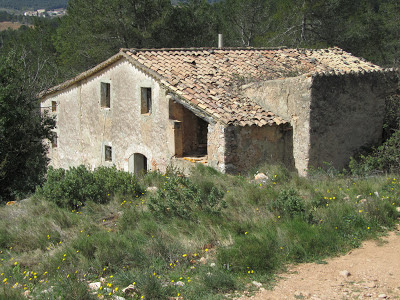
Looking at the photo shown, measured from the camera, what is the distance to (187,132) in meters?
12.2

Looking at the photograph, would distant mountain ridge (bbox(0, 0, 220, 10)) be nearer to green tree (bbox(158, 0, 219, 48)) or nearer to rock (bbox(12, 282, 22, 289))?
green tree (bbox(158, 0, 219, 48))

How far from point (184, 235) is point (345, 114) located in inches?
280

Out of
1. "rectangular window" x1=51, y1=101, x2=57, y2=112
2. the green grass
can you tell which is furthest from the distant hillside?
the green grass

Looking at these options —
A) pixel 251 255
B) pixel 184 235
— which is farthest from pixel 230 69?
pixel 251 255

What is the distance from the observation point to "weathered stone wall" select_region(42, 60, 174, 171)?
12.2 metres

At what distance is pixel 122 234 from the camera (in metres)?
6.68

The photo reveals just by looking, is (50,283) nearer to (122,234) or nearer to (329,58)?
(122,234)

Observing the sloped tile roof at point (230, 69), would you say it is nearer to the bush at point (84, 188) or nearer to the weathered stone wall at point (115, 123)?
the weathered stone wall at point (115, 123)

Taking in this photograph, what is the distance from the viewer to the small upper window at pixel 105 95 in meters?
14.3

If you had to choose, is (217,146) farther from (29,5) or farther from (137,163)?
(29,5)

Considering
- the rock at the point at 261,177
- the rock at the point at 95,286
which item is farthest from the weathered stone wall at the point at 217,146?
the rock at the point at 95,286

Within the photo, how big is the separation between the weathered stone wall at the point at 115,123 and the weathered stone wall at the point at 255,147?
6.41 feet

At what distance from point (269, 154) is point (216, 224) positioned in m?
5.14

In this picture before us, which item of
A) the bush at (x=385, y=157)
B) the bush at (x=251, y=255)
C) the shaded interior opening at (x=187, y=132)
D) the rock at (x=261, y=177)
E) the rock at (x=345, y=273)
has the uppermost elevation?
the shaded interior opening at (x=187, y=132)
